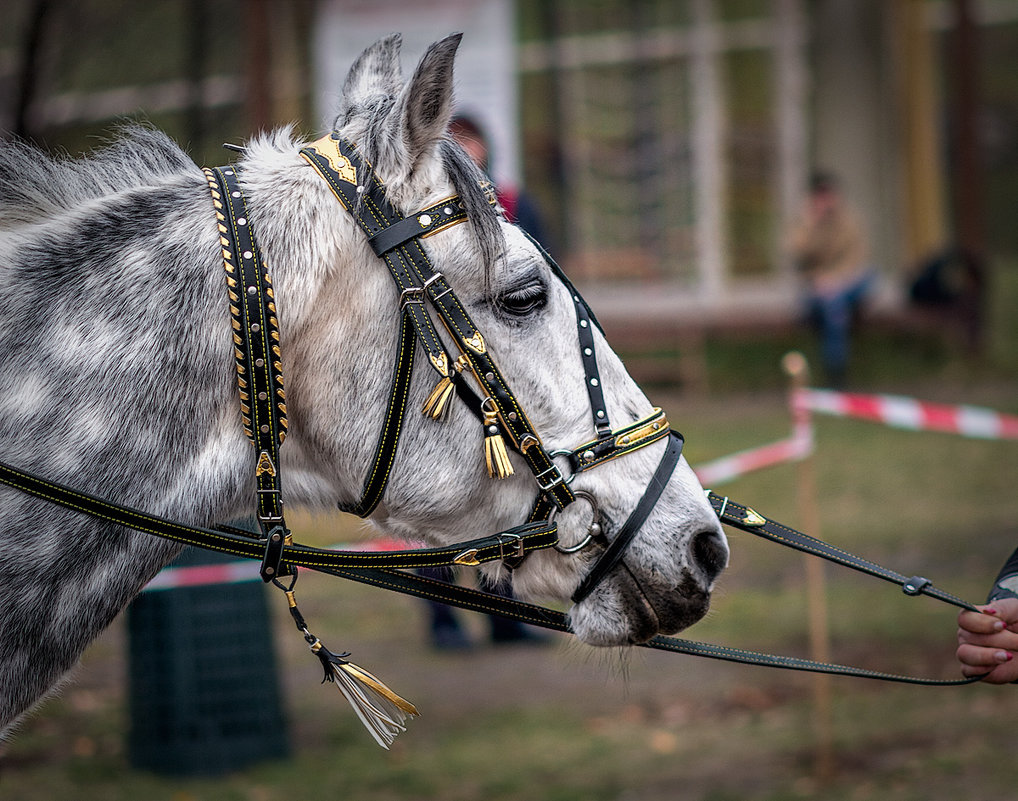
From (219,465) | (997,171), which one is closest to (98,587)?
(219,465)

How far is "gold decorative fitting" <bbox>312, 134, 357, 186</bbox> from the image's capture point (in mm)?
2055

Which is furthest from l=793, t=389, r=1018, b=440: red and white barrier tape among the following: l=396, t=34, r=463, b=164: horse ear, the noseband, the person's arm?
l=396, t=34, r=463, b=164: horse ear

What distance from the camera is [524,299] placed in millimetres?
2102

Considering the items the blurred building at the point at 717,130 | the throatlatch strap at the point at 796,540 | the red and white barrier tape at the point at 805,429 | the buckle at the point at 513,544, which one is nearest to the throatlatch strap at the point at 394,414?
the buckle at the point at 513,544

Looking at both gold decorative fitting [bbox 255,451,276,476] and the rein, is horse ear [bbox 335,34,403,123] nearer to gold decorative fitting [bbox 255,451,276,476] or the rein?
the rein

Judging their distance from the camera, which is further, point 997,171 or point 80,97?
point 997,171

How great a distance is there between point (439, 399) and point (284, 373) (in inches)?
11.7

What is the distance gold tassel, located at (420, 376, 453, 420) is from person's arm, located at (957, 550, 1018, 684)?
1.24 metres

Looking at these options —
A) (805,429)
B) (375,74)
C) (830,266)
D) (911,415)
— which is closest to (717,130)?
(830,266)

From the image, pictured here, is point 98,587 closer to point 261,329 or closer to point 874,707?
point 261,329

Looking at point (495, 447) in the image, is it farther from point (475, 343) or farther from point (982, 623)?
Answer: point (982, 623)

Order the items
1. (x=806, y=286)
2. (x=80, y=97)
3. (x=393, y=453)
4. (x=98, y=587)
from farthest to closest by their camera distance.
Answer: (x=806, y=286) < (x=80, y=97) < (x=393, y=453) < (x=98, y=587)

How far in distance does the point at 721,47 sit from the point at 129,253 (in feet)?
41.3

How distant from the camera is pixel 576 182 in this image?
13.8 metres
